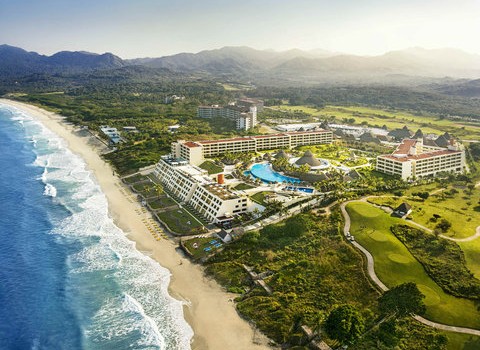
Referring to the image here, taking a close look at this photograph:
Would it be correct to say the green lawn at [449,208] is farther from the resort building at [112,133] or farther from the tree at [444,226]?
the resort building at [112,133]

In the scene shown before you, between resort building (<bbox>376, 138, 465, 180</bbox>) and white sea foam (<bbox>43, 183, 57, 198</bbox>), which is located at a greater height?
resort building (<bbox>376, 138, 465, 180</bbox>)

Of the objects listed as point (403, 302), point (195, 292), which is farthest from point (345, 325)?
point (195, 292)

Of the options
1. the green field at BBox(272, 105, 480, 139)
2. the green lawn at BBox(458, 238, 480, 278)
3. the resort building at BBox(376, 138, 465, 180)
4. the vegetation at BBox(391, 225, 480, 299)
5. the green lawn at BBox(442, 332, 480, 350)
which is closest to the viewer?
the green lawn at BBox(442, 332, 480, 350)

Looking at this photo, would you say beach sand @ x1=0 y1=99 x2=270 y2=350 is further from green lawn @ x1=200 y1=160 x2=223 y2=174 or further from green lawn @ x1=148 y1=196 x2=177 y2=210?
green lawn @ x1=200 y1=160 x2=223 y2=174

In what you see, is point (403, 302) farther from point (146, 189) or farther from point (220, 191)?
point (146, 189)

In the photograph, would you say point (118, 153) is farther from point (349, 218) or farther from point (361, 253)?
point (361, 253)

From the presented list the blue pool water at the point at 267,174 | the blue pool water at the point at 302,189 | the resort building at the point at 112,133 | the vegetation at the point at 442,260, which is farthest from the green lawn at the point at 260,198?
the resort building at the point at 112,133

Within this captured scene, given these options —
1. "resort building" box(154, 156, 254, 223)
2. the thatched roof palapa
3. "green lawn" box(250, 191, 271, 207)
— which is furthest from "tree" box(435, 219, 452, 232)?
the thatched roof palapa
